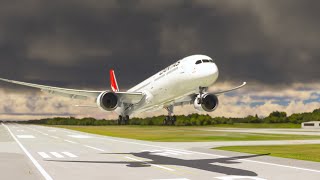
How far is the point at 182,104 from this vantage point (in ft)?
148

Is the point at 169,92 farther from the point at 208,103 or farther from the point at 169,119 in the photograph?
the point at 169,119

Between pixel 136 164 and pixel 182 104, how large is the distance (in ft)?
79.0

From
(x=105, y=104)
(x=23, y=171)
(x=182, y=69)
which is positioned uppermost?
(x=182, y=69)

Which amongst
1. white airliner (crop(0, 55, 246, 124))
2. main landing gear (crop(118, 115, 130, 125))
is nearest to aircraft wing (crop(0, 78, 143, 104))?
white airliner (crop(0, 55, 246, 124))

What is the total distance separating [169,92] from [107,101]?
6.16 m

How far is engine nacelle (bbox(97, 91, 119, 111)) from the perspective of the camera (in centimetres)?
4050

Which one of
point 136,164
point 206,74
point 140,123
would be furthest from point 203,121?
point 136,164

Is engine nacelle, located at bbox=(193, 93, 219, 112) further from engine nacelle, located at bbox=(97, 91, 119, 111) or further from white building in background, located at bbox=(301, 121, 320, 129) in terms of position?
white building in background, located at bbox=(301, 121, 320, 129)

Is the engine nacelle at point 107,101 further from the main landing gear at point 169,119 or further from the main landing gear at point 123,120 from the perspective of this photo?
the main landing gear at point 169,119

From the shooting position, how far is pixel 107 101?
4069 cm

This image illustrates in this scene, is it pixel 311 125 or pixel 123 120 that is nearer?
pixel 123 120

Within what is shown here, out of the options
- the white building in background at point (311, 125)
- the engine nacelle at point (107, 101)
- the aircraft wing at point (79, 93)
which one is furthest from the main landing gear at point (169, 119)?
the white building in background at point (311, 125)

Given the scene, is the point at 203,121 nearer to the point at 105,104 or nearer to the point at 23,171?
the point at 105,104

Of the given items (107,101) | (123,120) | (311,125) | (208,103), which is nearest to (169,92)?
(208,103)
